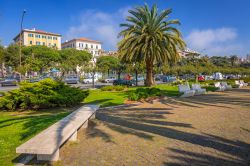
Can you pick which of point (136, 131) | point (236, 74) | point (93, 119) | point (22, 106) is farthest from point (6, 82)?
point (236, 74)

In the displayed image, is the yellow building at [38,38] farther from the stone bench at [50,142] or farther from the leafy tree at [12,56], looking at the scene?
the stone bench at [50,142]

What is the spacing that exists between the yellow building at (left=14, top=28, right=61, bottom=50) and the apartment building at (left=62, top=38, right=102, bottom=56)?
1048 cm

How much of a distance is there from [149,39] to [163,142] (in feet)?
63.5

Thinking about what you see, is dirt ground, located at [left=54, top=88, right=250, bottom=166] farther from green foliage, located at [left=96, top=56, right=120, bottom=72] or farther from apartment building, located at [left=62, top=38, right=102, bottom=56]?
apartment building, located at [left=62, top=38, right=102, bottom=56]

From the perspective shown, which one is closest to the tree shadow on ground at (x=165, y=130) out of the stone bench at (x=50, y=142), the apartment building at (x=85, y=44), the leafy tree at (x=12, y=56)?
the stone bench at (x=50, y=142)

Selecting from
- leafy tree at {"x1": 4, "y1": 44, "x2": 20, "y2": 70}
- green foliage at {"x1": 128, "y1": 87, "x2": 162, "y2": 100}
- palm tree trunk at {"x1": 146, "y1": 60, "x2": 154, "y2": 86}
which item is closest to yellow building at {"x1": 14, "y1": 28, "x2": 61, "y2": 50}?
leafy tree at {"x1": 4, "y1": 44, "x2": 20, "y2": 70}

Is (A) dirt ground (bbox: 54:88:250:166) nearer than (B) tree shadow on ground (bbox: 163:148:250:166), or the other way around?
(B) tree shadow on ground (bbox: 163:148:250:166)

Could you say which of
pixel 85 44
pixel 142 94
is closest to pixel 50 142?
pixel 142 94

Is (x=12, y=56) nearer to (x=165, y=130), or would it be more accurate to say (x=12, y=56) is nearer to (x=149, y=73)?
(x=149, y=73)

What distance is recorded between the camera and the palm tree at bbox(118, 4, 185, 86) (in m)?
24.1

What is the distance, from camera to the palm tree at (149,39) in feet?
79.2

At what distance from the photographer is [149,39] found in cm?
2438

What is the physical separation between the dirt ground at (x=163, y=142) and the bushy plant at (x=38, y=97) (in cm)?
350

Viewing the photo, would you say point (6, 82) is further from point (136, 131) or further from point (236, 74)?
point (236, 74)
